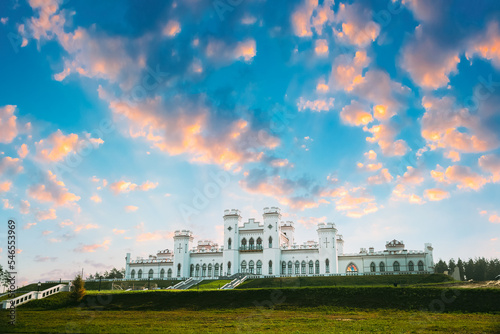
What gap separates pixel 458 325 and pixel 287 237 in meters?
52.4

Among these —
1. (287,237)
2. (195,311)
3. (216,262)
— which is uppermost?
(287,237)

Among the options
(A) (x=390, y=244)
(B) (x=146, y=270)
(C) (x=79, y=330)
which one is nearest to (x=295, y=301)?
(C) (x=79, y=330)

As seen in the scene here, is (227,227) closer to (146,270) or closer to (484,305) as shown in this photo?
(146,270)

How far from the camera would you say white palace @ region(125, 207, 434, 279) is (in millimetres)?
60656

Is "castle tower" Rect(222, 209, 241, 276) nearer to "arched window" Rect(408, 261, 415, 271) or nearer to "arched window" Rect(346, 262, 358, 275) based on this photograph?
"arched window" Rect(346, 262, 358, 275)

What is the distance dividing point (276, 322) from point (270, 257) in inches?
1644

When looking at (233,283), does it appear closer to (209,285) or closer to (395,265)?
(209,285)

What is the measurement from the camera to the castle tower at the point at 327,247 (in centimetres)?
6134

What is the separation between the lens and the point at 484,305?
2688cm

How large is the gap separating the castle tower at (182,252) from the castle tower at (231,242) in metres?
7.30

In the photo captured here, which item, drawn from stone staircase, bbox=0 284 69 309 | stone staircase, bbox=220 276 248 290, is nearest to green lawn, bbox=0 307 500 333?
stone staircase, bbox=0 284 69 309

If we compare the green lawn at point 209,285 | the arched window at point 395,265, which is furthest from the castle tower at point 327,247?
the green lawn at point 209,285

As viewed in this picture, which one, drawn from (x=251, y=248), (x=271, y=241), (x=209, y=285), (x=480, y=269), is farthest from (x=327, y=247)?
(x=480, y=269)

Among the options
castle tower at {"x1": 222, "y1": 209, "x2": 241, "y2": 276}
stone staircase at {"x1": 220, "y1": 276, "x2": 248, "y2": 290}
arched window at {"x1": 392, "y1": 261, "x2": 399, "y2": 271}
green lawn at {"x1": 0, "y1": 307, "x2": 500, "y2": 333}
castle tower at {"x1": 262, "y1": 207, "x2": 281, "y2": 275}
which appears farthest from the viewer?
castle tower at {"x1": 222, "y1": 209, "x2": 241, "y2": 276}
